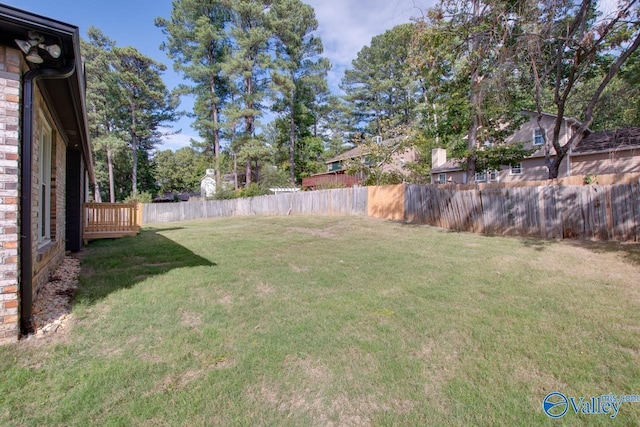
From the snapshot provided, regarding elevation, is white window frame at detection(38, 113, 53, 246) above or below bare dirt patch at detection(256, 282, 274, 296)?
above

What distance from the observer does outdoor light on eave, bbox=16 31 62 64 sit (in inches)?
107

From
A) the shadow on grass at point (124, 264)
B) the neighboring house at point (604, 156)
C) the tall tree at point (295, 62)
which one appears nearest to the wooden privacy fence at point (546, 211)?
the shadow on grass at point (124, 264)

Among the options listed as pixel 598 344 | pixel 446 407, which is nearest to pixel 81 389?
pixel 446 407

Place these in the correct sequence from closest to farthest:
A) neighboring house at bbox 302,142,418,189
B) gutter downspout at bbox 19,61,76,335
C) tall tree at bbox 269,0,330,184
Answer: gutter downspout at bbox 19,61,76,335 → neighboring house at bbox 302,142,418,189 → tall tree at bbox 269,0,330,184

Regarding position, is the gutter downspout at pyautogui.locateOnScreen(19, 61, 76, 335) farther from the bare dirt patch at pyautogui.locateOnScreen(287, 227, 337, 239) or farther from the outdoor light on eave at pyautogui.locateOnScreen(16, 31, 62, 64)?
the bare dirt patch at pyautogui.locateOnScreen(287, 227, 337, 239)

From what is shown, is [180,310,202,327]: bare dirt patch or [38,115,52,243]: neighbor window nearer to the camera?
[180,310,202,327]: bare dirt patch

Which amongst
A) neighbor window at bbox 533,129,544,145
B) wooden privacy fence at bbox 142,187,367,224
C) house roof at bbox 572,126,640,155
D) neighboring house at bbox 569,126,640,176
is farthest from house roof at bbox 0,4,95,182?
neighbor window at bbox 533,129,544,145

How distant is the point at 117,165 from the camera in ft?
107

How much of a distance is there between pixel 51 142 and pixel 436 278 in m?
6.62

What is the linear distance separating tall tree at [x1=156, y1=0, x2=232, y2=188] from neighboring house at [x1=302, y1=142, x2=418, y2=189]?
8.70m

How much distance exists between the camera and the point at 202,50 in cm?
2617

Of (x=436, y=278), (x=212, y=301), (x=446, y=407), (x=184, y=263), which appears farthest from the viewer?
(x=184, y=263)

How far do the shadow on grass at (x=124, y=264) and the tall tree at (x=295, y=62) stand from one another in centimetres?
2207

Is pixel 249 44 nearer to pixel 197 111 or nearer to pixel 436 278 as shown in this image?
pixel 197 111
